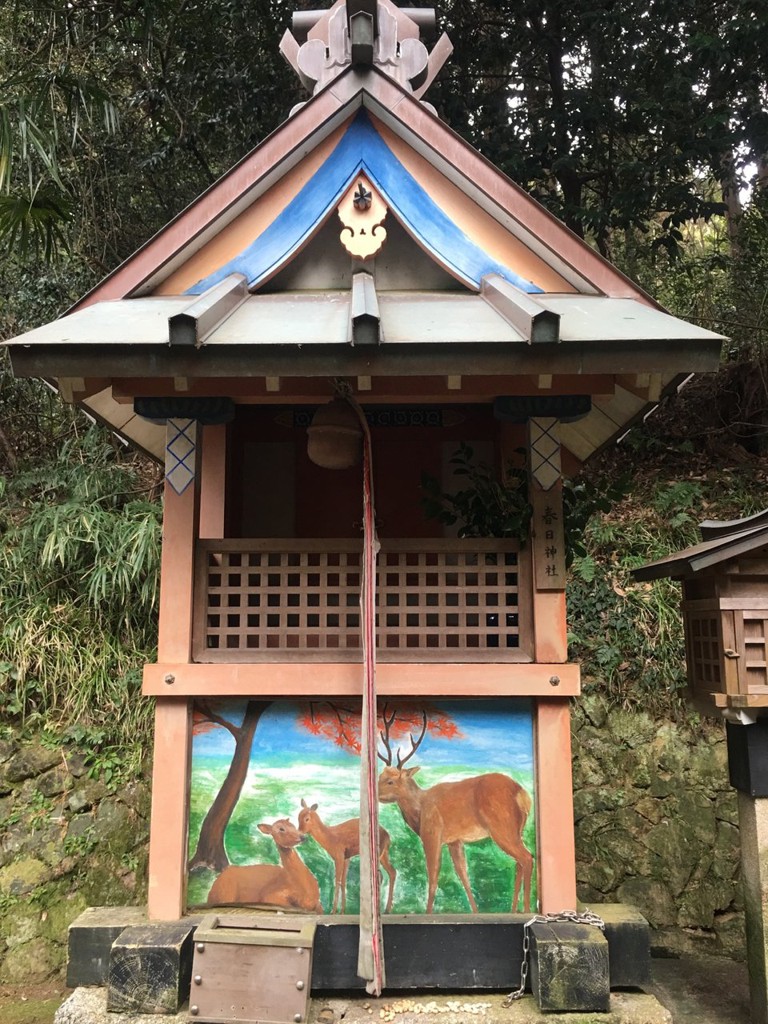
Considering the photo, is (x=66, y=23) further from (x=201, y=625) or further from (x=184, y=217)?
(x=201, y=625)

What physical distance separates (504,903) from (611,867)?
339cm

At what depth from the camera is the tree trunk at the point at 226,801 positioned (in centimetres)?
429

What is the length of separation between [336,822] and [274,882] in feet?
1.58

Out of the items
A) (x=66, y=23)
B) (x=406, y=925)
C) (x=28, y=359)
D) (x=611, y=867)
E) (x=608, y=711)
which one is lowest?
(x=611, y=867)

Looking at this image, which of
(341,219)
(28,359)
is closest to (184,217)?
(341,219)

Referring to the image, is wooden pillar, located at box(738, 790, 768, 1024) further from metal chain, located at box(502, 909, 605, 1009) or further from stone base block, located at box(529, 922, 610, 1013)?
stone base block, located at box(529, 922, 610, 1013)

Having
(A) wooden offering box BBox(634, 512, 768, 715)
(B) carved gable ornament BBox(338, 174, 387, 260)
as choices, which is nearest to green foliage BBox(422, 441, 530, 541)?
(A) wooden offering box BBox(634, 512, 768, 715)

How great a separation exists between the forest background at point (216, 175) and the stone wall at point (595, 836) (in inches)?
7.4

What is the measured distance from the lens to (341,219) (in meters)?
4.54

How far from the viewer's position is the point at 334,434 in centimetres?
427

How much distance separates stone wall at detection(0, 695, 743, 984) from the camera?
646 cm

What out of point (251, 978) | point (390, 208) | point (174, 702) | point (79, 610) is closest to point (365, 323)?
point (390, 208)

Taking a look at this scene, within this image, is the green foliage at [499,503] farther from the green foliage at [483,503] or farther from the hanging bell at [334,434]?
the hanging bell at [334,434]

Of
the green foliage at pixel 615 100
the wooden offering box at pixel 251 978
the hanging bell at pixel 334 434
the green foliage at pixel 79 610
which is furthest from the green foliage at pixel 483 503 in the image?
the green foliage at pixel 615 100
